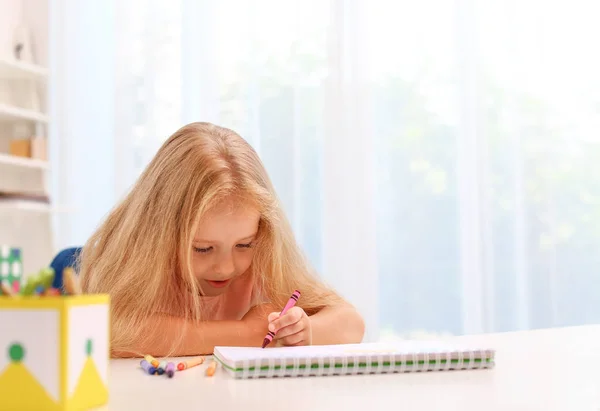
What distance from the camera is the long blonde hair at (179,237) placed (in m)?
1.19

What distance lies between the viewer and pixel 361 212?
267 cm

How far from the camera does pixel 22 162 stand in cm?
288

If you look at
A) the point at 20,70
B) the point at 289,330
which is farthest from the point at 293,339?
the point at 20,70

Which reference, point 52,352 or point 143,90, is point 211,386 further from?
point 143,90

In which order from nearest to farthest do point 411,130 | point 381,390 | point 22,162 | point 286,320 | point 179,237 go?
point 381,390, point 286,320, point 179,237, point 411,130, point 22,162

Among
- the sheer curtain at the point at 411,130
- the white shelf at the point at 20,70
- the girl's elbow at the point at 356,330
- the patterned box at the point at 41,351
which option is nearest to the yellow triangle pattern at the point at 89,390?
the patterned box at the point at 41,351

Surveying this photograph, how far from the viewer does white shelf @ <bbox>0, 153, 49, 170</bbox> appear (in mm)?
2824

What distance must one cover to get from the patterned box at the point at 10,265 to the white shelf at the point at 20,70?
8.12 ft

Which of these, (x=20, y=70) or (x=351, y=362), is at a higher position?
(x=20, y=70)

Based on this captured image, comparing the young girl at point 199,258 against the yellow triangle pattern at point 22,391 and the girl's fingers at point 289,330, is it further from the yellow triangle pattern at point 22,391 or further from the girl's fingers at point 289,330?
the yellow triangle pattern at point 22,391

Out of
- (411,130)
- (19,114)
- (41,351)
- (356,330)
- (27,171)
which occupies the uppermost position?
(19,114)

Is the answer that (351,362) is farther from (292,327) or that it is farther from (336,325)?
(336,325)

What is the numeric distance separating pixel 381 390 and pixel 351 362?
4.5 inches

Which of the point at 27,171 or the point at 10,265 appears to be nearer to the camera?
the point at 10,265
